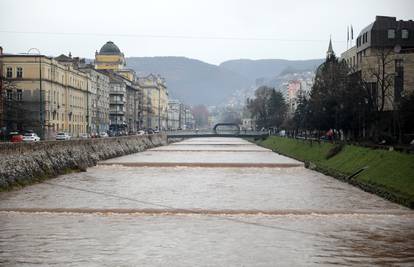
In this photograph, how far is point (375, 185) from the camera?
4200cm

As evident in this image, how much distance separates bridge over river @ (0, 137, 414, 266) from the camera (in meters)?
20.9

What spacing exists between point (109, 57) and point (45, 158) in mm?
146588

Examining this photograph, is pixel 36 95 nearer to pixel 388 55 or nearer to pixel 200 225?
pixel 388 55

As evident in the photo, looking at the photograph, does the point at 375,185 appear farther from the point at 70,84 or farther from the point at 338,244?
the point at 70,84

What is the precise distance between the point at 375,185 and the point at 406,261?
2180 cm

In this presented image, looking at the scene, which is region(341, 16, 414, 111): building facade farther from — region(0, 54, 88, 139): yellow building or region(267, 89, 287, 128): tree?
region(267, 89, 287, 128): tree

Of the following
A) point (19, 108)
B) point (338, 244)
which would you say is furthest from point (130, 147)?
point (338, 244)

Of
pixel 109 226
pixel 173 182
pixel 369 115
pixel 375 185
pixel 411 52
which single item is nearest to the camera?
pixel 109 226

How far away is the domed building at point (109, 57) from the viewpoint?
635 feet

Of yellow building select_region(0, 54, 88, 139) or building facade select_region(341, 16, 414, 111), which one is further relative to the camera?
yellow building select_region(0, 54, 88, 139)

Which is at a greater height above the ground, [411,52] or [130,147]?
[411,52]

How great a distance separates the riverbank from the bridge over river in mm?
1025

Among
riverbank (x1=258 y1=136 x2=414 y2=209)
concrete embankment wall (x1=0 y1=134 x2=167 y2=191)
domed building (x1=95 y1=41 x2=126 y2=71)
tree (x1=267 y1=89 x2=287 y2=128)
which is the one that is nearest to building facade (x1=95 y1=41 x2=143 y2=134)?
domed building (x1=95 y1=41 x2=126 y2=71)

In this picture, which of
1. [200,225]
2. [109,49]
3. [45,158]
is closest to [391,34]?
[45,158]
